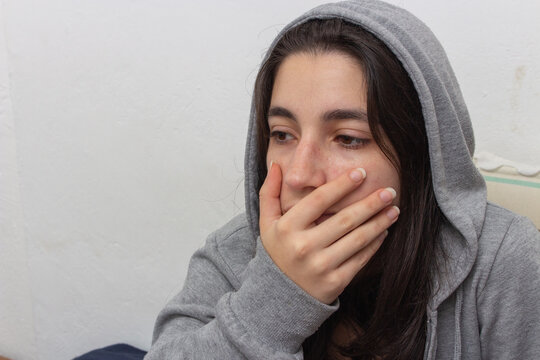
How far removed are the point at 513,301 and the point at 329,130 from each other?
1.55 feet

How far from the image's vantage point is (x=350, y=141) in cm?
94

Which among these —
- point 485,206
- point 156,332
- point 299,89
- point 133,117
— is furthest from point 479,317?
point 133,117

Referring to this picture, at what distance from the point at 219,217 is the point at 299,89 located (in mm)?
Result: 739

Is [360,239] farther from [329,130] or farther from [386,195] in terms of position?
[329,130]

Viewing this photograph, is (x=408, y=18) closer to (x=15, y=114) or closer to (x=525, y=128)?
(x=525, y=128)

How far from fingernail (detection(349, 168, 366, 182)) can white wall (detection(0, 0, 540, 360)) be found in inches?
24.5

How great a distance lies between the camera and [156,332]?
1.12 m

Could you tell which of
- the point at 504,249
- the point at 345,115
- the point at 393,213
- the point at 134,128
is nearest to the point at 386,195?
the point at 393,213

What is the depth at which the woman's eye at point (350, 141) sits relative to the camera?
93 centimetres

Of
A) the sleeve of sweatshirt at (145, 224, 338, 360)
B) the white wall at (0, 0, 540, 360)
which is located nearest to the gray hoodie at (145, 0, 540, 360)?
the sleeve of sweatshirt at (145, 224, 338, 360)

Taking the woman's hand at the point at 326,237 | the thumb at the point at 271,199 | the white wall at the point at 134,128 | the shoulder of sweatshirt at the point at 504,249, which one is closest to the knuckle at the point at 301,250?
the woman's hand at the point at 326,237

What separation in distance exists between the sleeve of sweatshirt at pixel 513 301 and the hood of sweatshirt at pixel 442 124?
2.7 inches

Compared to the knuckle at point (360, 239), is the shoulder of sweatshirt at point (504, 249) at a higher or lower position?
lower

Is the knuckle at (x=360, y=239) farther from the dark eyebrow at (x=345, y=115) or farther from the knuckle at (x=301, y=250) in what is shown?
the dark eyebrow at (x=345, y=115)
